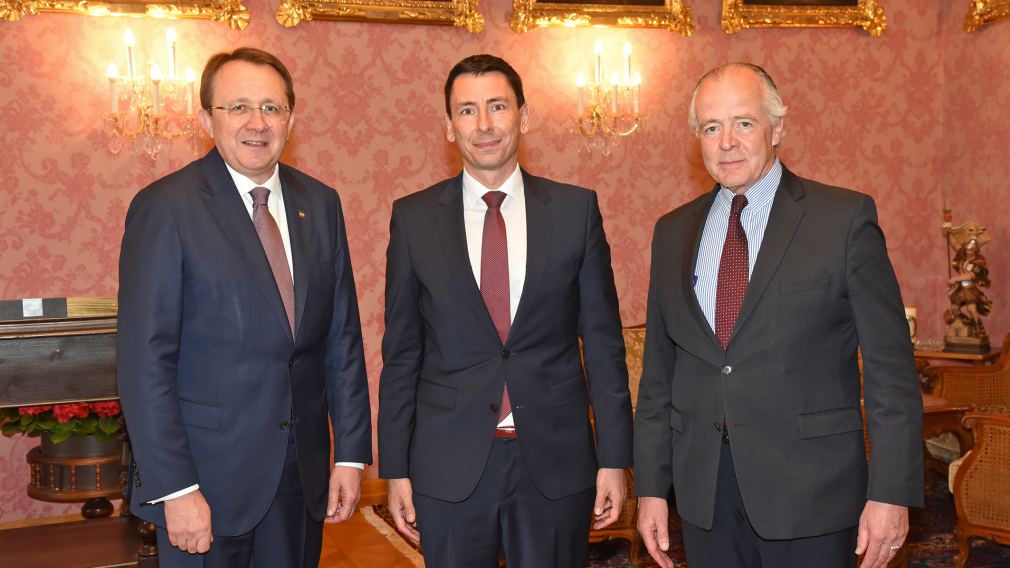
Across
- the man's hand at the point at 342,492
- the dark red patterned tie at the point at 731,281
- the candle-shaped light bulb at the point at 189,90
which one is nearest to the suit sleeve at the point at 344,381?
the man's hand at the point at 342,492

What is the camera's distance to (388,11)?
5684 millimetres

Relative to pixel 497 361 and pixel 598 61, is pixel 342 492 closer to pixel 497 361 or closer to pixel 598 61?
pixel 497 361

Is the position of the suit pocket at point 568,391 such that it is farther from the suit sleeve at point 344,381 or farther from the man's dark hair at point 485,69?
the man's dark hair at point 485,69

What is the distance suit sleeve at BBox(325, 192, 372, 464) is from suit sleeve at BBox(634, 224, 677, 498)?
74cm

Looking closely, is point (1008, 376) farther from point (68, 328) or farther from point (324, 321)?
point (68, 328)

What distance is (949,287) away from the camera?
6.37 metres

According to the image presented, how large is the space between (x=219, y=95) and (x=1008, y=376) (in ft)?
16.9

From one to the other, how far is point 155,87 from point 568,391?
3.44 metres

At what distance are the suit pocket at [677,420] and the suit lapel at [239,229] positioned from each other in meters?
1.00

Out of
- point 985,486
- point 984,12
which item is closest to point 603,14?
point 984,12

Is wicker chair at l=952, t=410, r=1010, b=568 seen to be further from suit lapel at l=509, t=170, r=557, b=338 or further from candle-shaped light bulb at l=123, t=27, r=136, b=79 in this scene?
candle-shaped light bulb at l=123, t=27, r=136, b=79

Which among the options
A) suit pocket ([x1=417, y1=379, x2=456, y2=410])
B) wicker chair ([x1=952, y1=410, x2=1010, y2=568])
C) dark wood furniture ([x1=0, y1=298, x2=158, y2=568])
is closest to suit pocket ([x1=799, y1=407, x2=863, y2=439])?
suit pocket ([x1=417, y1=379, x2=456, y2=410])

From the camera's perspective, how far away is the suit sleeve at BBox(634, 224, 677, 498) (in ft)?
8.41

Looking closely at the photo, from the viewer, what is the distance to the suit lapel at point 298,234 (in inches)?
99.7
